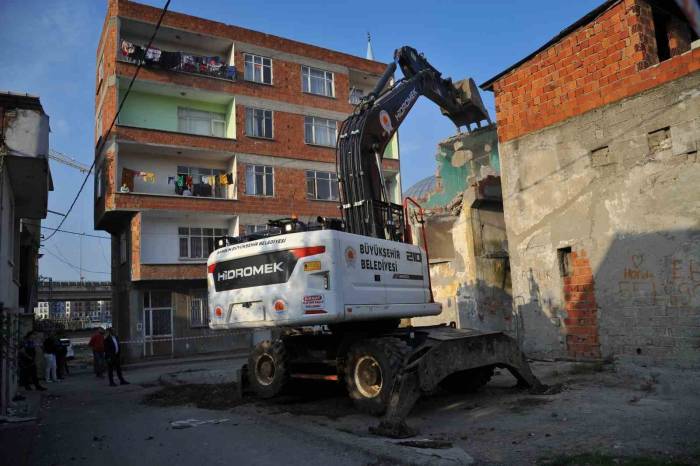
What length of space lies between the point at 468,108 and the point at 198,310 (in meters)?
18.2

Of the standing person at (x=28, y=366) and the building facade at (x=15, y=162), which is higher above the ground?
the building facade at (x=15, y=162)

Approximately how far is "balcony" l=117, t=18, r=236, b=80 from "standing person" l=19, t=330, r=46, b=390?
1603 cm

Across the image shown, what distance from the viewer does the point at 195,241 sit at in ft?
91.7

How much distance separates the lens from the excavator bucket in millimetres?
14484

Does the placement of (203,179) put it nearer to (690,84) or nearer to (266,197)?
(266,197)

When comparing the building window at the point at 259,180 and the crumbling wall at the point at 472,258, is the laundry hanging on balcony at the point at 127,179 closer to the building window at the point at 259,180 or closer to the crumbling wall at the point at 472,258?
the building window at the point at 259,180

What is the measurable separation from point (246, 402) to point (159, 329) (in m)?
18.3

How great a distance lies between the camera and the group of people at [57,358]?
14.8m

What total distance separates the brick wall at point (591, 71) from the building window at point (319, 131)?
61.8ft

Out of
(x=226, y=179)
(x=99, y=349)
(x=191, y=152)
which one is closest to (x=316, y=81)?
(x=226, y=179)

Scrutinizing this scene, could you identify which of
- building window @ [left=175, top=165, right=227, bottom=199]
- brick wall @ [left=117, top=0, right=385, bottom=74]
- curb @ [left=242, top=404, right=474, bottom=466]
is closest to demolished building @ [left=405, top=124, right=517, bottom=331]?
curb @ [left=242, top=404, right=474, bottom=466]

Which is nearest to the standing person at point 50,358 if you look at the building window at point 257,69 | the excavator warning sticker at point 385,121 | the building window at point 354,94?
the excavator warning sticker at point 385,121

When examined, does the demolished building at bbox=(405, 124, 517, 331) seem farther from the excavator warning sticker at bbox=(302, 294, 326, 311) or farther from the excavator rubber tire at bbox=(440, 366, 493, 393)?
the excavator warning sticker at bbox=(302, 294, 326, 311)

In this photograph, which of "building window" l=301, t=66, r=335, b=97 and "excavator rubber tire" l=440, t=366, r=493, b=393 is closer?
"excavator rubber tire" l=440, t=366, r=493, b=393
